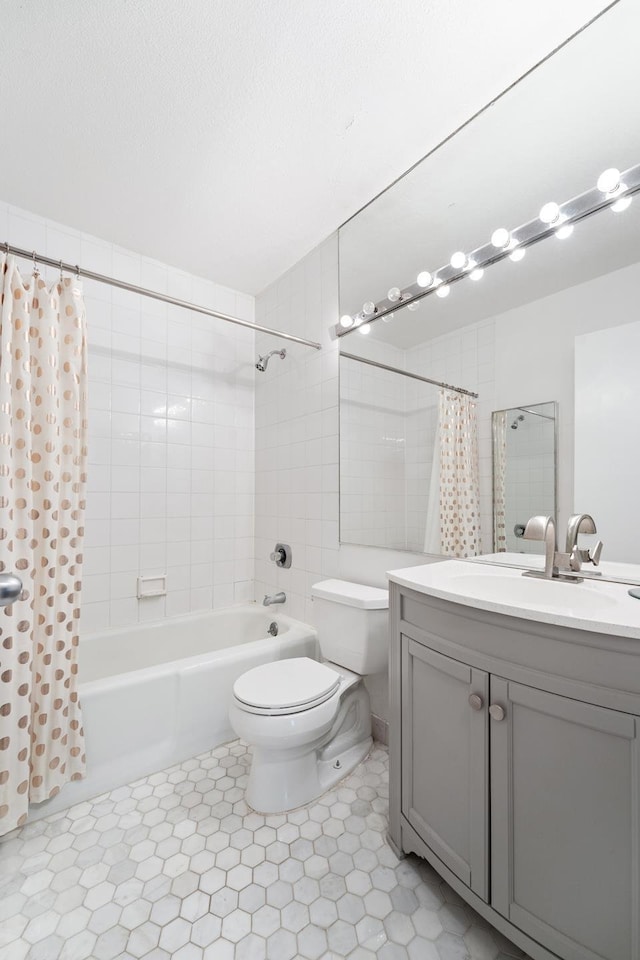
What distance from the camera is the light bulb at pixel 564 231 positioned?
1.25 metres

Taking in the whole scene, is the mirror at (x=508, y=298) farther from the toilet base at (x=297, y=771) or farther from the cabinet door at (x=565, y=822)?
the toilet base at (x=297, y=771)

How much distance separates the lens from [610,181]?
113cm

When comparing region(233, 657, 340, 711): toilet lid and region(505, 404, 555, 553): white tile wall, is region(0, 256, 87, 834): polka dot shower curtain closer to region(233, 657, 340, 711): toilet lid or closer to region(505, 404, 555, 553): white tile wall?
region(233, 657, 340, 711): toilet lid

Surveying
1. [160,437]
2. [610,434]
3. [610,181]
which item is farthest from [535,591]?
[160,437]

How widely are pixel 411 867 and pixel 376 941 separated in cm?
24

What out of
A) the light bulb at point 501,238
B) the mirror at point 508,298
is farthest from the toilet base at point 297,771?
the light bulb at point 501,238

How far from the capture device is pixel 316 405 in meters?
2.23

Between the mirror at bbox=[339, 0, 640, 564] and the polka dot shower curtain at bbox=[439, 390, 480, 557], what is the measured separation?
3 centimetres

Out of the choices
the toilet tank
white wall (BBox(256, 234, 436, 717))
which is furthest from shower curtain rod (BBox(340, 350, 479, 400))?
the toilet tank

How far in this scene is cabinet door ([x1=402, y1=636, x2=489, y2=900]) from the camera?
3.16 ft

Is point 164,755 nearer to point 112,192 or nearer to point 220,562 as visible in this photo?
point 220,562

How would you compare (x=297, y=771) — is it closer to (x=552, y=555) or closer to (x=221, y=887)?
(x=221, y=887)

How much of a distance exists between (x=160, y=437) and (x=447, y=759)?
2013 millimetres

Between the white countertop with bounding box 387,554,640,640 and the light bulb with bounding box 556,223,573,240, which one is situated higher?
the light bulb with bounding box 556,223,573,240
